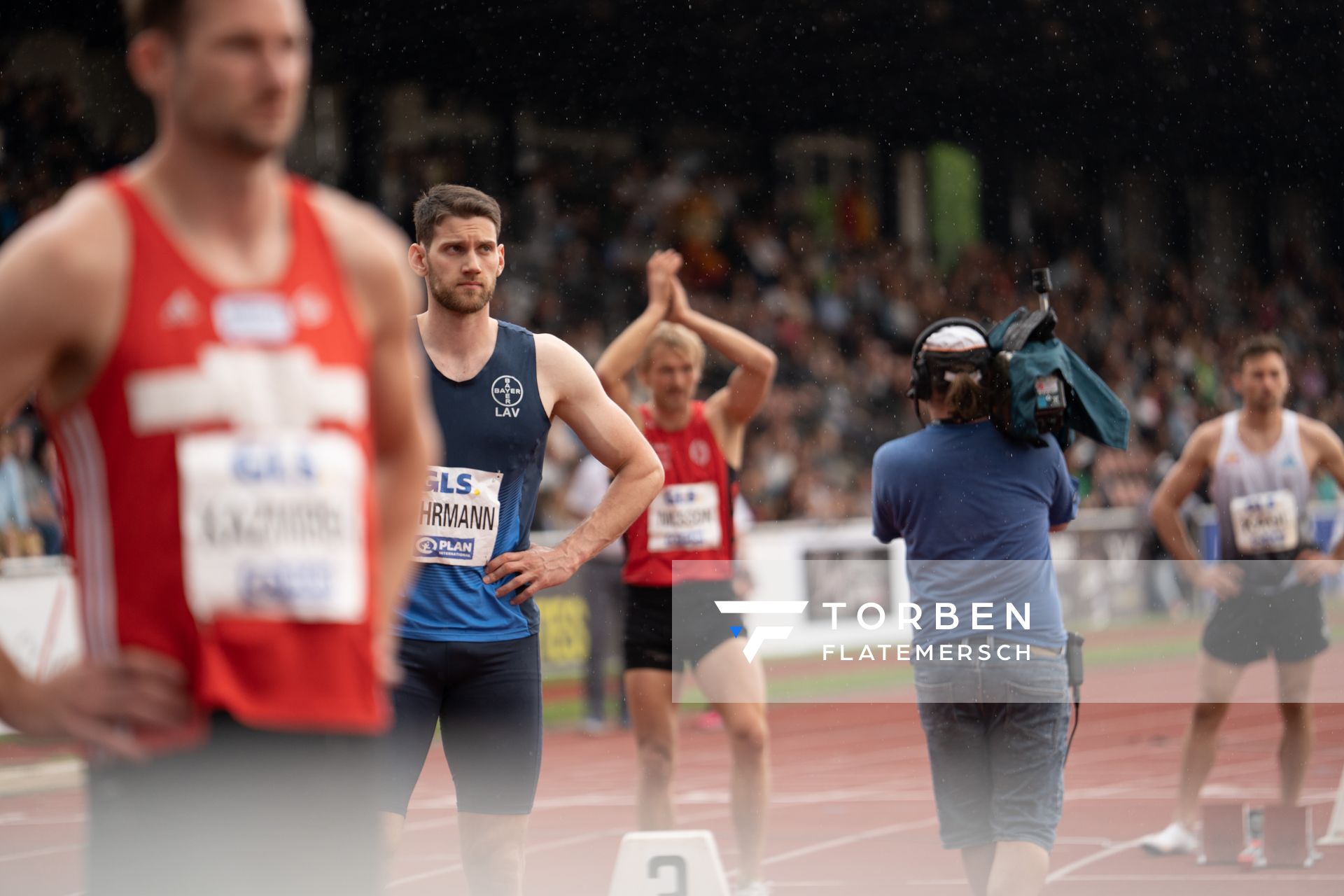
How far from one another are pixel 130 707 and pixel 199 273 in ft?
2.01

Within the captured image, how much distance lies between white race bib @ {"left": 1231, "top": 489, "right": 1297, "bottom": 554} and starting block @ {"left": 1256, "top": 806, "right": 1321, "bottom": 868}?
51.4 inches

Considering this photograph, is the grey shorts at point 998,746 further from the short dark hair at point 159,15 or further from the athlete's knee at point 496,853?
the short dark hair at point 159,15

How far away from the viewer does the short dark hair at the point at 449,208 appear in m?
5.68

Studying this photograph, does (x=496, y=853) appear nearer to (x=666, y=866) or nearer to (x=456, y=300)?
(x=666, y=866)

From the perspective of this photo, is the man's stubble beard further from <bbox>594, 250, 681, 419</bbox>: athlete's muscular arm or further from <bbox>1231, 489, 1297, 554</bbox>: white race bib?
<bbox>1231, 489, 1297, 554</bbox>: white race bib

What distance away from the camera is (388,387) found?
9.64 ft

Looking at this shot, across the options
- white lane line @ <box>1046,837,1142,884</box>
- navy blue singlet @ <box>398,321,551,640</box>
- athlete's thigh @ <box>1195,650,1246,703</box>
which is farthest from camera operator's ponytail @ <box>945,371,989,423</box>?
athlete's thigh @ <box>1195,650,1246,703</box>

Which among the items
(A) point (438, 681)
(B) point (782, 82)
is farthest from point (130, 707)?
(B) point (782, 82)

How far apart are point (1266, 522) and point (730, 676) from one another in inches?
116

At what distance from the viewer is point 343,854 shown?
278 centimetres

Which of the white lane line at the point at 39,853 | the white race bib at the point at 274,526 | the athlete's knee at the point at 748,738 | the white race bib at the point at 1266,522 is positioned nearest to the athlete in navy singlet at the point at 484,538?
the athlete's knee at the point at 748,738

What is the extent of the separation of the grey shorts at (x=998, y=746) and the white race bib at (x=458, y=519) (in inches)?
58.6

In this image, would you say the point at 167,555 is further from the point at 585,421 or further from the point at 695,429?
the point at 695,429

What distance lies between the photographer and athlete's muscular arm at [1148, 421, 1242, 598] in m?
9.02
